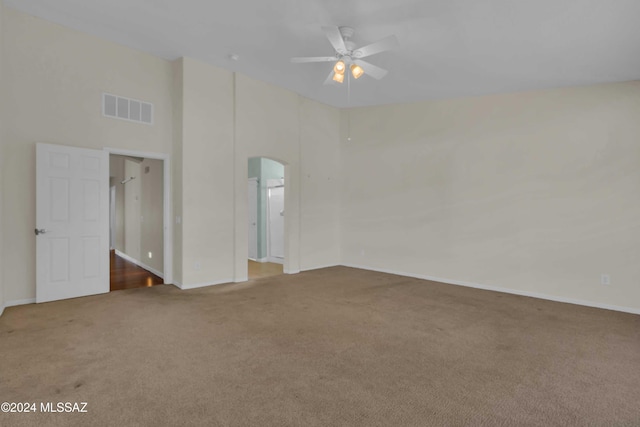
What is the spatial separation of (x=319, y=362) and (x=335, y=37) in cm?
297

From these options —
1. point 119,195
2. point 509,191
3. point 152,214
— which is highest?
point 119,195

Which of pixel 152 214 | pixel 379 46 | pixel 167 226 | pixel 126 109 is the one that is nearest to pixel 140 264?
pixel 152 214

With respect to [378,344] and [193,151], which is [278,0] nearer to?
[193,151]

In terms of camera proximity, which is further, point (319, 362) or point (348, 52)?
point (348, 52)

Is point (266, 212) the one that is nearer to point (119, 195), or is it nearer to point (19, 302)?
point (119, 195)

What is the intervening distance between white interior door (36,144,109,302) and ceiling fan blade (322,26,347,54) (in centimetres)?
335

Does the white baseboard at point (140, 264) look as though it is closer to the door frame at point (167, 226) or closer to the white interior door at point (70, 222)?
the door frame at point (167, 226)

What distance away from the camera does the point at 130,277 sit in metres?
5.84

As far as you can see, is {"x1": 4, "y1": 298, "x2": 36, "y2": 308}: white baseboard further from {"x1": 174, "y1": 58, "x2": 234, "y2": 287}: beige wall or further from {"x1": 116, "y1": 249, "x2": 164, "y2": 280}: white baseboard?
{"x1": 116, "y1": 249, "x2": 164, "y2": 280}: white baseboard

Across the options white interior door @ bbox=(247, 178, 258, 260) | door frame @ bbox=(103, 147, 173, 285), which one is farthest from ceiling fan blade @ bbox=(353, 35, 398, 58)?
white interior door @ bbox=(247, 178, 258, 260)

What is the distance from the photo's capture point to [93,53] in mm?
4391

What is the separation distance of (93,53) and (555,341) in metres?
6.30

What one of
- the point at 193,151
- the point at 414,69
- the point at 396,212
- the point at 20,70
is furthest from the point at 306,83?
the point at 20,70

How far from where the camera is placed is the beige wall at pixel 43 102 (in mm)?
3865
